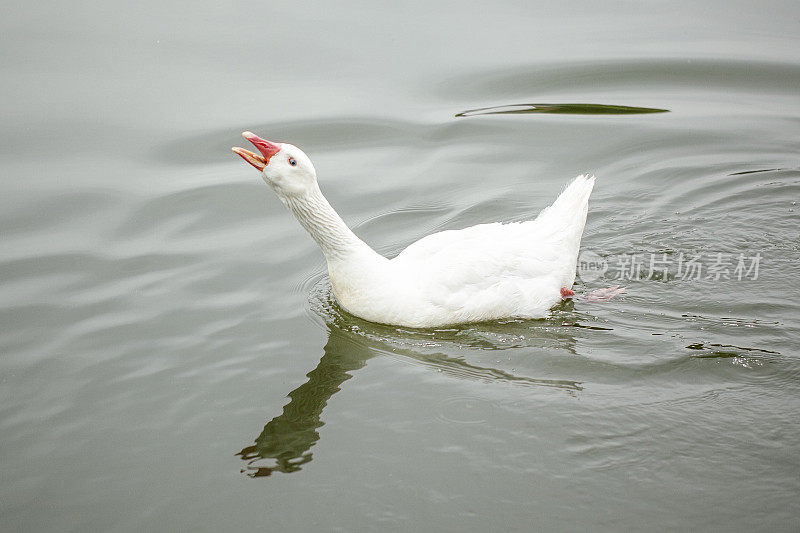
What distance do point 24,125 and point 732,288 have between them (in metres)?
8.91

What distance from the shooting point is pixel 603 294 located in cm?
788

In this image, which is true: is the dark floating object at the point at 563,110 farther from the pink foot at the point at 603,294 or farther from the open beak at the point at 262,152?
the open beak at the point at 262,152

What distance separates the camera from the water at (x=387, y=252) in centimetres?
563

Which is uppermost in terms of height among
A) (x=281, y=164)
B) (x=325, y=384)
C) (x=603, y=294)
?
(x=281, y=164)

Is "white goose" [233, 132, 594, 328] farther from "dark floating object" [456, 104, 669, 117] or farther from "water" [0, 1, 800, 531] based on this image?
"dark floating object" [456, 104, 669, 117]

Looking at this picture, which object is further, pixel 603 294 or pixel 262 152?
pixel 603 294

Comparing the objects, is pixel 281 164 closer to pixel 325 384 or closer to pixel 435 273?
pixel 435 273

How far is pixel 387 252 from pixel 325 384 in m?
2.46

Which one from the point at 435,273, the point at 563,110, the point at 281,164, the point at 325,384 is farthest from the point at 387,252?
the point at 563,110

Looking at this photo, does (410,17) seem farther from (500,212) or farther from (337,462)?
(337,462)

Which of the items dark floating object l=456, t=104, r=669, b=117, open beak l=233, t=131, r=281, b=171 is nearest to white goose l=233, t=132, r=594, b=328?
open beak l=233, t=131, r=281, b=171

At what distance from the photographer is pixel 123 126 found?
448 inches

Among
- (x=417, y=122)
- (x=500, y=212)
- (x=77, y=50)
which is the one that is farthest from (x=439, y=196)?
(x=77, y=50)

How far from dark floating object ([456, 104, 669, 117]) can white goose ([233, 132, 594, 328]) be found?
14.6 feet
